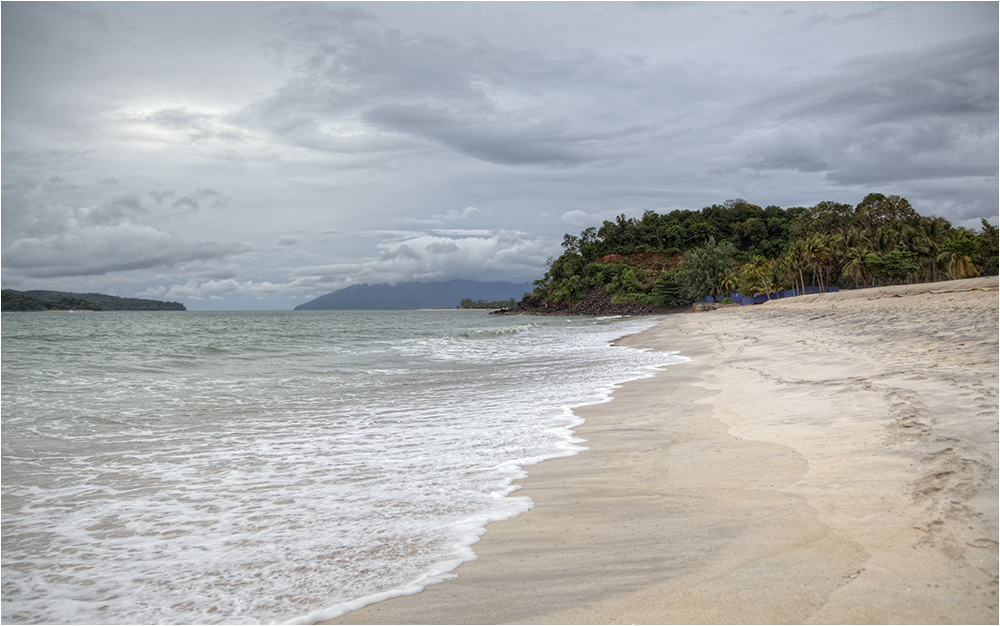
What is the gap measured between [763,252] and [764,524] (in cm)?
13053

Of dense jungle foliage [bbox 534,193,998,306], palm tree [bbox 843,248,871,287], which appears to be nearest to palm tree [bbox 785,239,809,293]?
dense jungle foliage [bbox 534,193,998,306]

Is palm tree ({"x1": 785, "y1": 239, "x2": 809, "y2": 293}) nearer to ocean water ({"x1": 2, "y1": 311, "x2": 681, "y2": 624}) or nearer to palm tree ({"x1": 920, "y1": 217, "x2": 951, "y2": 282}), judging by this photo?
palm tree ({"x1": 920, "y1": 217, "x2": 951, "y2": 282})

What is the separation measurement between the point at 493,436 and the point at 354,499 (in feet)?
7.64

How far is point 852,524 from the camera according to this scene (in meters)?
3.17

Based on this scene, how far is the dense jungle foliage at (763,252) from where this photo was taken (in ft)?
206

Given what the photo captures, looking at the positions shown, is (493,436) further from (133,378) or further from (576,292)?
(576,292)

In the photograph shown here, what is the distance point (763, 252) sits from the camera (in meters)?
121

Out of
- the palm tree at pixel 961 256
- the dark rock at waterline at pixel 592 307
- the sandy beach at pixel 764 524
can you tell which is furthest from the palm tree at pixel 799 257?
the sandy beach at pixel 764 524

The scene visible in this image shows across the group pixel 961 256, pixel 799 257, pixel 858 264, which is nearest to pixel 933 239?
pixel 858 264

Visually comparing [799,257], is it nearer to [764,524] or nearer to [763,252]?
[763,252]

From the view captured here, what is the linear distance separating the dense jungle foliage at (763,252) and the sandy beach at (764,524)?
6559cm

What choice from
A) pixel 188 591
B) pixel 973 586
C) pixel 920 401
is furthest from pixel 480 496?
pixel 920 401

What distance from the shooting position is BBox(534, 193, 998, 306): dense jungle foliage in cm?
6269

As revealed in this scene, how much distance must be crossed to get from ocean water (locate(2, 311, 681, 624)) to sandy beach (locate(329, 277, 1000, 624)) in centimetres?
44
